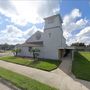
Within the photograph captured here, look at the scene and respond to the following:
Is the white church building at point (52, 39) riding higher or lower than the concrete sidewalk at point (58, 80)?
higher

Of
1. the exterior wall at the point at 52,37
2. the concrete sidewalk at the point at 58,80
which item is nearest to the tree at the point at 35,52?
the exterior wall at the point at 52,37

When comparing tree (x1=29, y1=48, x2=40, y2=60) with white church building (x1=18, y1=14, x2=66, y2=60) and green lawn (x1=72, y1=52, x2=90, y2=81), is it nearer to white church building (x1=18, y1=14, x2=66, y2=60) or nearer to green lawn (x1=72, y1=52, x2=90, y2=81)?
white church building (x1=18, y1=14, x2=66, y2=60)

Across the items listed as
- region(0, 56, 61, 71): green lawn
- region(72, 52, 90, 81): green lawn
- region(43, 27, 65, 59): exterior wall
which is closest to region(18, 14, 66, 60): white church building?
region(43, 27, 65, 59): exterior wall

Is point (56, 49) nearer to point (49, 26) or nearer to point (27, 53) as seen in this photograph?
point (49, 26)

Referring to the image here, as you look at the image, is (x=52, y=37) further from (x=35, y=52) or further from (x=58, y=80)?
(x=58, y=80)

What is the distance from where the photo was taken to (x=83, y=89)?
7.57m

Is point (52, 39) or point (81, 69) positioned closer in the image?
point (81, 69)

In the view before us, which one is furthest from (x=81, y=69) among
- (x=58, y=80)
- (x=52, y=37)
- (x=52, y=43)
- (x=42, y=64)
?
(x=52, y=37)

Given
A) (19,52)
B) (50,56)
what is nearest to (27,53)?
(19,52)

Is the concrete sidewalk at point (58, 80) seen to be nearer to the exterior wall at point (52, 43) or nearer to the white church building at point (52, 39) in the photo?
the white church building at point (52, 39)

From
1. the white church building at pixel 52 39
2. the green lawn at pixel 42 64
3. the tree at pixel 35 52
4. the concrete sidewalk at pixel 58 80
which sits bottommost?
the concrete sidewalk at pixel 58 80

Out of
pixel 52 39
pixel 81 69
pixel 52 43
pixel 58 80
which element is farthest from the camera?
pixel 52 39

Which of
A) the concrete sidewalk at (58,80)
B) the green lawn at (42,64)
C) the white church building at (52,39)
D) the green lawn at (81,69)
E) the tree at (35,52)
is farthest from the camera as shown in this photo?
the tree at (35,52)

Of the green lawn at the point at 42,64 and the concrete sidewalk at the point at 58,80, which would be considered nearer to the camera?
the concrete sidewalk at the point at 58,80
